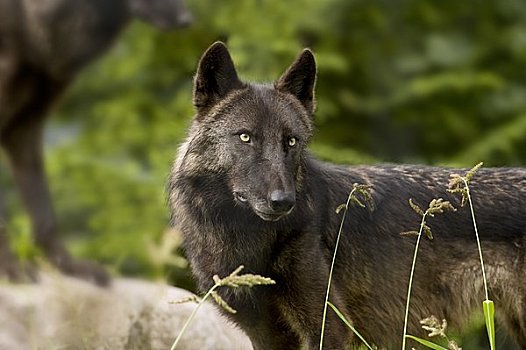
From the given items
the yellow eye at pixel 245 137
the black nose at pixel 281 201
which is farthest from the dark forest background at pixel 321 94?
the black nose at pixel 281 201

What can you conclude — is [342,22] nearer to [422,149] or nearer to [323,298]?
[422,149]

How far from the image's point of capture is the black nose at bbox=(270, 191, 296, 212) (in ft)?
14.9

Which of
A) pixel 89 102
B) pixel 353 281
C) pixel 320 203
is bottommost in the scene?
pixel 89 102

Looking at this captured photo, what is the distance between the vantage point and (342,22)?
43.4ft

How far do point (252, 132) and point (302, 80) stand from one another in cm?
48

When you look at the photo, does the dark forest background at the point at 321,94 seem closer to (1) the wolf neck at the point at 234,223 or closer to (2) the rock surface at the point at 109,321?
(2) the rock surface at the point at 109,321

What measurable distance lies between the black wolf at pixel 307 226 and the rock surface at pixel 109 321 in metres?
0.86

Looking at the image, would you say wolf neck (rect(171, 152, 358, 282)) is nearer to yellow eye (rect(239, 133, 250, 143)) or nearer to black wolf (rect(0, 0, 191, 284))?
yellow eye (rect(239, 133, 250, 143))

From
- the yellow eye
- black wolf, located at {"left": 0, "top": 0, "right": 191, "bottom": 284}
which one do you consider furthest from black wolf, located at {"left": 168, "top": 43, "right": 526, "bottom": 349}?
black wolf, located at {"left": 0, "top": 0, "right": 191, "bottom": 284}

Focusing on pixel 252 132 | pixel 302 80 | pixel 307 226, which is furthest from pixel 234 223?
pixel 302 80

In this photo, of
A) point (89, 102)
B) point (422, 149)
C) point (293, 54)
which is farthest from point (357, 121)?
point (89, 102)

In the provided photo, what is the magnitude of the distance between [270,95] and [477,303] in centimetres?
143

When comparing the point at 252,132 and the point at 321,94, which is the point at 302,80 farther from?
the point at 321,94

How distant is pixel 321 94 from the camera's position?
43.0 feet
